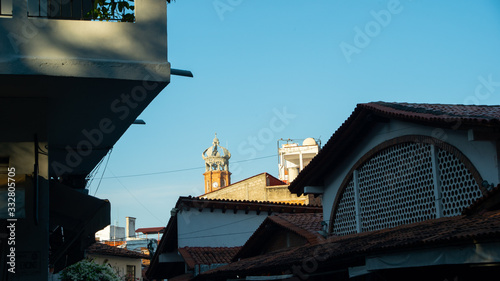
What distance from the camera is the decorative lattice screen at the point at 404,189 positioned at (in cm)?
1162

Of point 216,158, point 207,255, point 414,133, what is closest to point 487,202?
point 414,133

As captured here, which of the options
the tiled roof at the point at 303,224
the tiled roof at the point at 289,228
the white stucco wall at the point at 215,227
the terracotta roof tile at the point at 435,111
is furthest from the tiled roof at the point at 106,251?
the terracotta roof tile at the point at 435,111

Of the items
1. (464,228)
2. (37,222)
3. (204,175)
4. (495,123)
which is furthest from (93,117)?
(204,175)

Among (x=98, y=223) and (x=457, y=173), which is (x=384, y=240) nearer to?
(x=457, y=173)

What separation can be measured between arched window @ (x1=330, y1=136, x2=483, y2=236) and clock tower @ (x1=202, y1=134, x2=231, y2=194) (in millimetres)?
57009

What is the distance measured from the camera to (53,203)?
28.5 feet

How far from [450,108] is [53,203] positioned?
8476 mm

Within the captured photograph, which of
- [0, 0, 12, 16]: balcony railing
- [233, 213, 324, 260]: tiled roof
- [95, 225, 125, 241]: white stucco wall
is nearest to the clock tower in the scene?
[95, 225, 125, 241]: white stucco wall

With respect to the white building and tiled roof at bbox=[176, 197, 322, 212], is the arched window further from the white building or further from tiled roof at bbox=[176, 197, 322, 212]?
the white building

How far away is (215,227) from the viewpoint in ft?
81.3

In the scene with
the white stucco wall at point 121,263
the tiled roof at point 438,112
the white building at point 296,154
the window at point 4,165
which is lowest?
the white stucco wall at point 121,263

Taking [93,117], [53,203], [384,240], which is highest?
[93,117]

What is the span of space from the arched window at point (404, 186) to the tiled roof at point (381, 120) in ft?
1.72

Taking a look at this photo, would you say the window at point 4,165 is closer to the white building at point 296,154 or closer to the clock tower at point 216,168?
the white building at point 296,154
